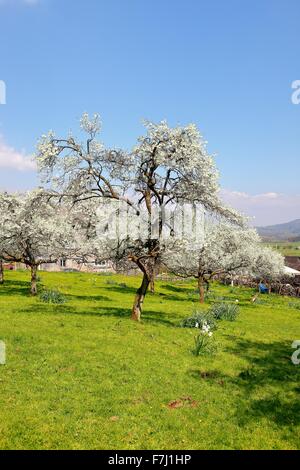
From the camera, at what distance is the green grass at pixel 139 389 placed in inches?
405

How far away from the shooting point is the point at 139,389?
43.4ft

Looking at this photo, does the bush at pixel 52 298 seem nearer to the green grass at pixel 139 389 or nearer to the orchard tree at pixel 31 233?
the orchard tree at pixel 31 233

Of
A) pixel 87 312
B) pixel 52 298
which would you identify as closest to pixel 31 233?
pixel 52 298

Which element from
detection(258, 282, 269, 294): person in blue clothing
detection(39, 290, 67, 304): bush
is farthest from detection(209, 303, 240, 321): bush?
detection(258, 282, 269, 294): person in blue clothing

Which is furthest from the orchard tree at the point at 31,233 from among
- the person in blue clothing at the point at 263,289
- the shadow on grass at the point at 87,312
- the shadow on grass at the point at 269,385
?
the person in blue clothing at the point at 263,289

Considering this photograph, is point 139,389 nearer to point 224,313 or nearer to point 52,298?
point 224,313

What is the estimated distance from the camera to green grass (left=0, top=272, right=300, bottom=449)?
405 inches

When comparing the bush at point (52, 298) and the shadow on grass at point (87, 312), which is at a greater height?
the bush at point (52, 298)

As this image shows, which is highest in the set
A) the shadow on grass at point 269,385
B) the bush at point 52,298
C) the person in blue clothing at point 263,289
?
the bush at point 52,298

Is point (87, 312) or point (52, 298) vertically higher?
point (52, 298)

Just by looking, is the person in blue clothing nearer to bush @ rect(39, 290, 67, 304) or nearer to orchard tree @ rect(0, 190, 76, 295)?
orchard tree @ rect(0, 190, 76, 295)

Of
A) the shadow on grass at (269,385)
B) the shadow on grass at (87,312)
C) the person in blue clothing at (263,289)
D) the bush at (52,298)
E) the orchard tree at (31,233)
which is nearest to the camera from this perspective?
the shadow on grass at (269,385)

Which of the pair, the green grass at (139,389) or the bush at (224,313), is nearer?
the green grass at (139,389)
